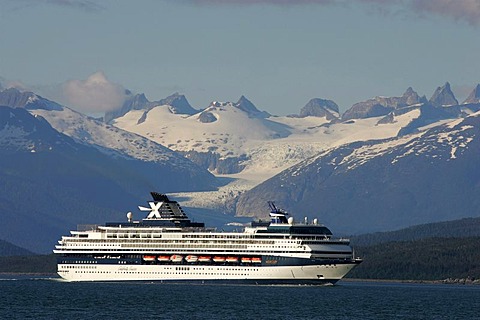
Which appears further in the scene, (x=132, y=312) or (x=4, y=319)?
(x=132, y=312)

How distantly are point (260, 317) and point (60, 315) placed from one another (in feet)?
81.1

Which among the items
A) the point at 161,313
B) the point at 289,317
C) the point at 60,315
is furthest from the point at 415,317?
the point at 60,315

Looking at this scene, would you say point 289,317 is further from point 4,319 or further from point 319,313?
point 4,319

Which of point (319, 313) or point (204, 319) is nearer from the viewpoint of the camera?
point (204, 319)

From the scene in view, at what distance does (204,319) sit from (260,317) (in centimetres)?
792

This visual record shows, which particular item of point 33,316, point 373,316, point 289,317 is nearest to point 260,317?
point 289,317

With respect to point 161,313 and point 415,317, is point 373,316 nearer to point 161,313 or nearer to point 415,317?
point 415,317

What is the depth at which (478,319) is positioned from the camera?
19688 cm

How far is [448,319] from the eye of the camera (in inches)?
7736

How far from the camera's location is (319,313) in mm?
198375

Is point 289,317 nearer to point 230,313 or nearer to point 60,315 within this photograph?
point 230,313

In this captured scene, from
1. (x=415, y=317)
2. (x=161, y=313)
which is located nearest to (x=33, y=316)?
(x=161, y=313)

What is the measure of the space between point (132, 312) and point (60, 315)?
1052cm

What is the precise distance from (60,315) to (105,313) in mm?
6501
